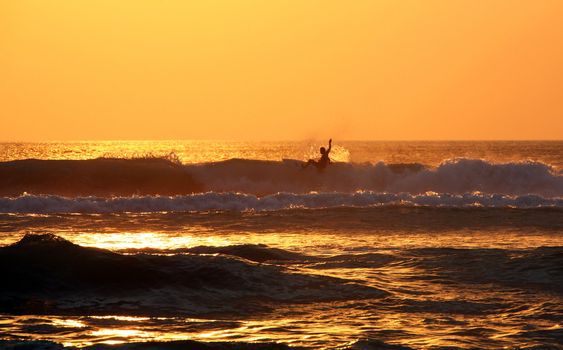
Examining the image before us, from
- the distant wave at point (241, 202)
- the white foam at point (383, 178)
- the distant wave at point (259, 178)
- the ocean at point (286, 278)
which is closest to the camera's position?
the ocean at point (286, 278)

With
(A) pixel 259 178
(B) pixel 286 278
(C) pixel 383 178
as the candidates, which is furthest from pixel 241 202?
(B) pixel 286 278

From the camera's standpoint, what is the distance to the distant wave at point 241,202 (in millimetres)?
34531

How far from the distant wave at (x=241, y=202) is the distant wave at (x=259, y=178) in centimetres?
866

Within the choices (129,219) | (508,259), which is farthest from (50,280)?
(129,219)

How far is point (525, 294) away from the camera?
14430 millimetres

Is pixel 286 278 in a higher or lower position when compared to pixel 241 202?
lower

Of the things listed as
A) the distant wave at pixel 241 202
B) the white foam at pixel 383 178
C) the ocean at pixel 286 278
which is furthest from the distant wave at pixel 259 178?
the ocean at pixel 286 278

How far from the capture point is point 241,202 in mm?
35719

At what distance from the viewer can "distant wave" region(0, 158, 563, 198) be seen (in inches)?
1802

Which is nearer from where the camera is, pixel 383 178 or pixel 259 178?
pixel 383 178

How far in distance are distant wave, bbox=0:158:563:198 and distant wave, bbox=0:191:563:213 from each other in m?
8.66

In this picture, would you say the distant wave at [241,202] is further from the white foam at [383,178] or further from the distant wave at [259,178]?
the white foam at [383,178]

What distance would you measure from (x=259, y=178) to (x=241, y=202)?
14439 millimetres

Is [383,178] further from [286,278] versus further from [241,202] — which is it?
[286,278]
